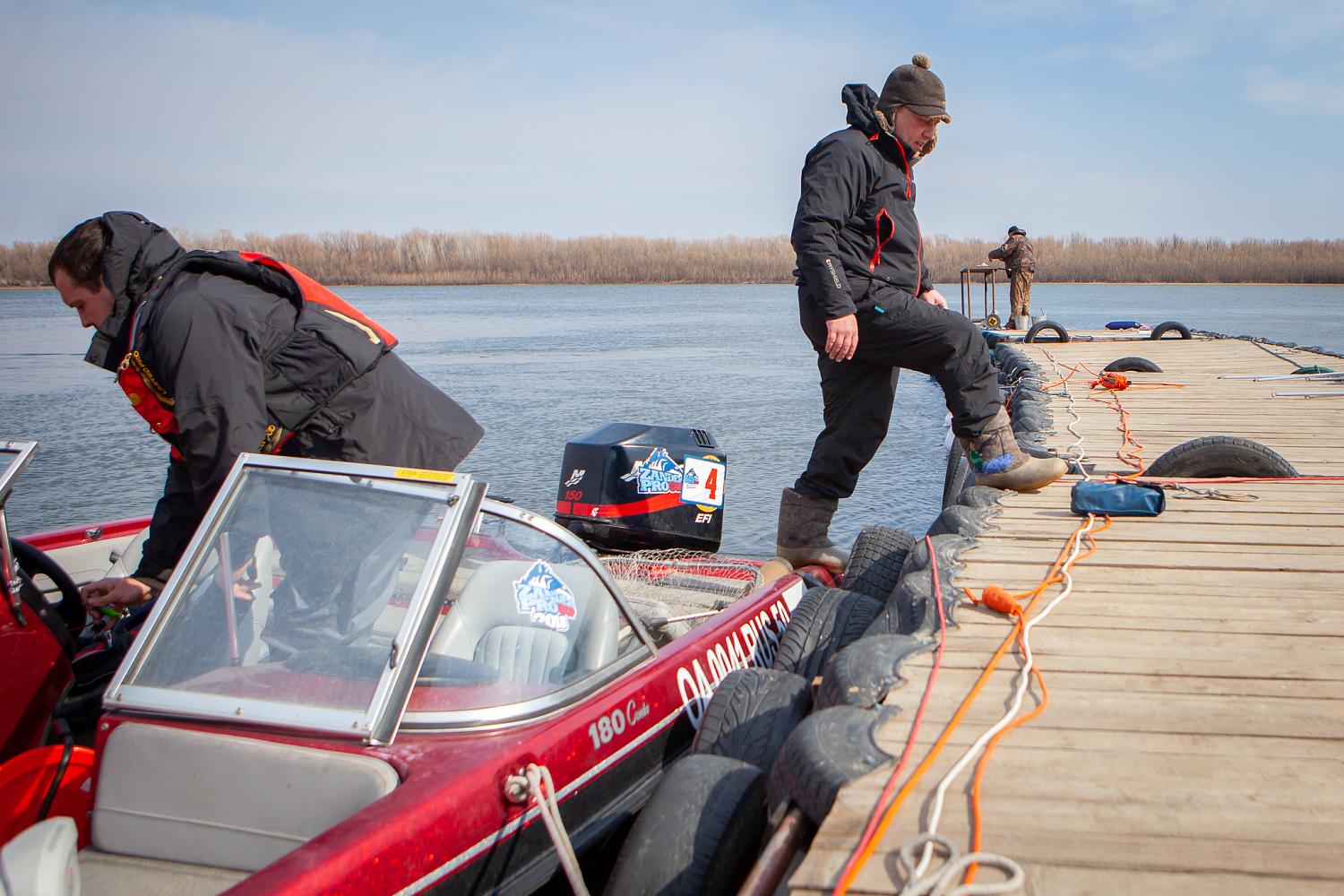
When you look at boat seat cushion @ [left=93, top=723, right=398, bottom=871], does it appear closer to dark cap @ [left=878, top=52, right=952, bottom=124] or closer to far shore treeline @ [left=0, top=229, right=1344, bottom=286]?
dark cap @ [left=878, top=52, right=952, bottom=124]

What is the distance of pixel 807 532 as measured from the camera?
5.50 metres

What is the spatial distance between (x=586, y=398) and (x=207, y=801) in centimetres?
1415

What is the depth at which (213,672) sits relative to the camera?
2822 millimetres

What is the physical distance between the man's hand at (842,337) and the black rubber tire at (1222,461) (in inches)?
83.1

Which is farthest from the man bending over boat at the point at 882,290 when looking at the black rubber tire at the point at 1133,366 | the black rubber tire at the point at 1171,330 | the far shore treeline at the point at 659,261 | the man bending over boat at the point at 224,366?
the far shore treeline at the point at 659,261

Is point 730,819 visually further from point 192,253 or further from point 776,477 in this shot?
point 776,477

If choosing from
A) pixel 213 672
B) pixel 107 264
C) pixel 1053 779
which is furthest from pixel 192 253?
pixel 1053 779

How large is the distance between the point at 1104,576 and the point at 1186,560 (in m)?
0.44

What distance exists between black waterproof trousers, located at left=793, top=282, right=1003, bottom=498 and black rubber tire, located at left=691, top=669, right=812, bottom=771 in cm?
189

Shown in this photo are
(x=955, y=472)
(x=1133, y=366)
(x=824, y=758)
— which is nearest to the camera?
(x=824, y=758)

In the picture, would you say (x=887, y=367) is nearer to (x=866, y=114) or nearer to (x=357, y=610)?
(x=866, y=114)

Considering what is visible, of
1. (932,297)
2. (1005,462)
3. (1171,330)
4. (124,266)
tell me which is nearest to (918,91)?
(932,297)

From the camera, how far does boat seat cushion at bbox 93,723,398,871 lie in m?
2.50

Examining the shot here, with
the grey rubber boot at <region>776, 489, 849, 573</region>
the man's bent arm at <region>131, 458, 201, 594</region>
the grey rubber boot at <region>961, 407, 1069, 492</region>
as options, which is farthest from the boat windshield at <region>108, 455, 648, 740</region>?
the grey rubber boot at <region>961, 407, 1069, 492</region>
